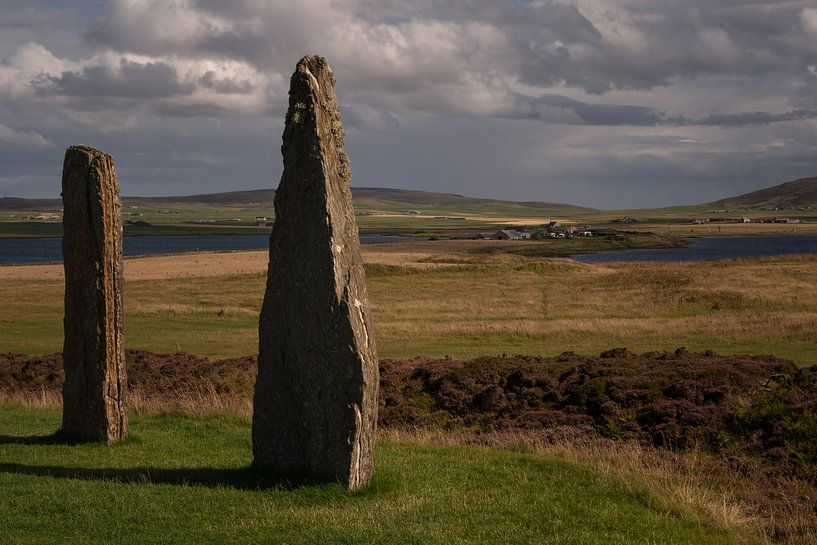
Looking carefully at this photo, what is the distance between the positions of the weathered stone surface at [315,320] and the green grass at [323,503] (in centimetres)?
57

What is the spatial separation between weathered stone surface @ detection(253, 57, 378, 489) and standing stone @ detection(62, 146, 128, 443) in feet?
11.6

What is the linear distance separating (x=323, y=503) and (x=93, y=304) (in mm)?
5920

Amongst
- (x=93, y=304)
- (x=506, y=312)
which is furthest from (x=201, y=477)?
(x=506, y=312)

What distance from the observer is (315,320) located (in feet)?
39.3

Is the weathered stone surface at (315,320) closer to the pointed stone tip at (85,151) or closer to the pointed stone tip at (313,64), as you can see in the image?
the pointed stone tip at (313,64)

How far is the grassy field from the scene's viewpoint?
36969 millimetres

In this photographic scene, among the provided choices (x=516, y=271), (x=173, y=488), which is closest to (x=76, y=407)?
(x=173, y=488)

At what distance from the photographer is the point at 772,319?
3953 cm

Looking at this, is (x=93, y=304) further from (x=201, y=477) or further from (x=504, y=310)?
(x=504, y=310)

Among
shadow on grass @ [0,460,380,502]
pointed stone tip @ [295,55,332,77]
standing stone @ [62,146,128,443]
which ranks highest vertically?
pointed stone tip @ [295,55,332,77]

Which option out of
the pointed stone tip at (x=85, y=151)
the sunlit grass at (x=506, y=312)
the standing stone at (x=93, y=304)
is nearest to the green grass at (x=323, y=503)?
the standing stone at (x=93, y=304)

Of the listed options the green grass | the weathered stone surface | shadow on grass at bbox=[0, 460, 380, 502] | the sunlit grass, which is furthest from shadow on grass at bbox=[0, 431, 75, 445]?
the sunlit grass

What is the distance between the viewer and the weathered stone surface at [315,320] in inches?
462

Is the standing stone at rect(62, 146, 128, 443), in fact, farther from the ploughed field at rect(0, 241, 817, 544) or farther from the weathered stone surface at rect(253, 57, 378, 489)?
the weathered stone surface at rect(253, 57, 378, 489)
